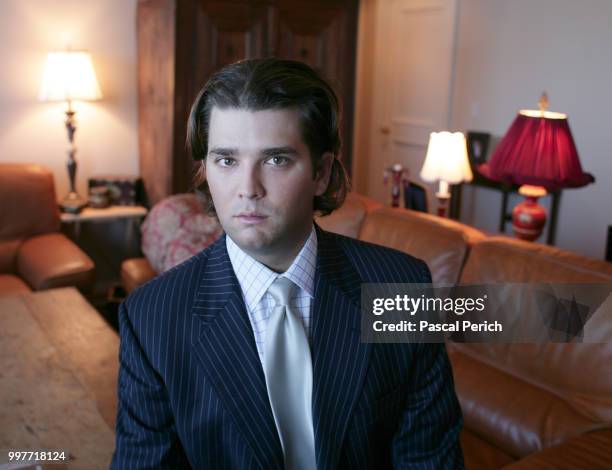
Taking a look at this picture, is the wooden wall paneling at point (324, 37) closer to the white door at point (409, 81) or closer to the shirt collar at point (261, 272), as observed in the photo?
the white door at point (409, 81)

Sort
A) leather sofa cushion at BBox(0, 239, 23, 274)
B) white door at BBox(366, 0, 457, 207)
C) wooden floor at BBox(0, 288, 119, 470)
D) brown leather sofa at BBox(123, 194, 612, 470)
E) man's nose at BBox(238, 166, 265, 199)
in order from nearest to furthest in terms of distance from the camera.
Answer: man's nose at BBox(238, 166, 265, 199) → wooden floor at BBox(0, 288, 119, 470) → brown leather sofa at BBox(123, 194, 612, 470) → leather sofa cushion at BBox(0, 239, 23, 274) → white door at BBox(366, 0, 457, 207)

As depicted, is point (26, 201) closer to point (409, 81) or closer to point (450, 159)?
point (450, 159)

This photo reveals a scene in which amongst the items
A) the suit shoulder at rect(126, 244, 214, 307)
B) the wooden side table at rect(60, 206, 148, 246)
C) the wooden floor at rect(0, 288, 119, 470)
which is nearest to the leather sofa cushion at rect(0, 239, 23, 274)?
the wooden side table at rect(60, 206, 148, 246)

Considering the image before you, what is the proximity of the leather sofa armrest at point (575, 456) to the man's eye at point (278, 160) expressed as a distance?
3.05 feet

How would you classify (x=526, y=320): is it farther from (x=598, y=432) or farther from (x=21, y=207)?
(x=21, y=207)

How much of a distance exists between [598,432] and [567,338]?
265mm

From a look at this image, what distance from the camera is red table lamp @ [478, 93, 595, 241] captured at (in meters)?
2.38

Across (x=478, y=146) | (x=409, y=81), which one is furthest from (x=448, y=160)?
(x=409, y=81)

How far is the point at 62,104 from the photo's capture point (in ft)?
11.8

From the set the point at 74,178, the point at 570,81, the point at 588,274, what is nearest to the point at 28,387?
the point at 588,274

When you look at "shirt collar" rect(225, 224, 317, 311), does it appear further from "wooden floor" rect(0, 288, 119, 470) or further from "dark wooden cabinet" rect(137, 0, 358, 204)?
"dark wooden cabinet" rect(137, 0, 358, 204)

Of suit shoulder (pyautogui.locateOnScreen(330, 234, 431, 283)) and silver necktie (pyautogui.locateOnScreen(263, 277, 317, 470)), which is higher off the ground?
suit shoulder (pyautogui.locateOnScreen(330, 234, 431, 283))

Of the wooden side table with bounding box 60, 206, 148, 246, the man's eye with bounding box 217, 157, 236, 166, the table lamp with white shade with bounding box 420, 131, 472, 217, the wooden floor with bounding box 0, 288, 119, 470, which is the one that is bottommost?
the wooden floor with bounding box 0, 288, 119, 470

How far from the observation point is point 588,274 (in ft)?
6.02
